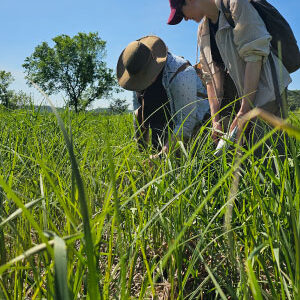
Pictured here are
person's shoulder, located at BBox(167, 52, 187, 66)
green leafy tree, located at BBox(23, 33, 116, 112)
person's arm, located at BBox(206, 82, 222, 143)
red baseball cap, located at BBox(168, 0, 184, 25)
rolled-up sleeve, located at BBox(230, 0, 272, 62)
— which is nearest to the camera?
rolled-up sleeve, located at BBox(230, 0, 272, 62)

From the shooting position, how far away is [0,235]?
731 millimetres

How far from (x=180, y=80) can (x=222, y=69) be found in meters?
0.63

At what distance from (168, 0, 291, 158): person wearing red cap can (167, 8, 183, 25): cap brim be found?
0.11ft

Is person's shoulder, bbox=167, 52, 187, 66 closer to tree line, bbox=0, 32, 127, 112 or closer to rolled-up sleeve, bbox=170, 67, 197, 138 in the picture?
rolled-up sleeve, bbox=170, 67, 197, 138

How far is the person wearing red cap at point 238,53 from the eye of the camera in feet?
4.87

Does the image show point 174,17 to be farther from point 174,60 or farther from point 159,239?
point 159,239

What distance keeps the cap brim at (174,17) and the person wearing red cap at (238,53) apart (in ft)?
0.11

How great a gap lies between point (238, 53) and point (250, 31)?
0.13 m

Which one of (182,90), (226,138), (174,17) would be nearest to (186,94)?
(182,90)

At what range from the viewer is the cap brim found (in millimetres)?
1977

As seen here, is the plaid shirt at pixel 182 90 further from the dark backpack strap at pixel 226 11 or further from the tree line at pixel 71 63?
the tree line at pixel 71 63

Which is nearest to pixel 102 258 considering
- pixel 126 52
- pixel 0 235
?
pixel 0 235

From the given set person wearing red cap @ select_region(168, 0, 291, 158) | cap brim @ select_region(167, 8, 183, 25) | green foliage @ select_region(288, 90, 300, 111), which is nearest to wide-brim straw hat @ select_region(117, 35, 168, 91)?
cap brim @ select_region(167, 8, 183, 25)

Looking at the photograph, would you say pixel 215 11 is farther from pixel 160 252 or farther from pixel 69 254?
pixel 69 254
